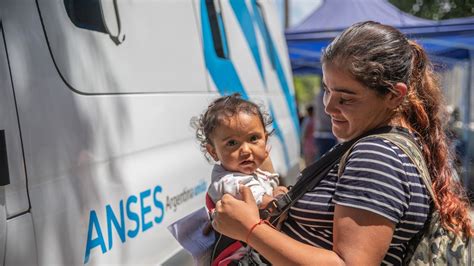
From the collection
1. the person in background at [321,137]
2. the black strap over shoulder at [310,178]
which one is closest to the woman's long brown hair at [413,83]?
the black strap over shoulder at [310,178]

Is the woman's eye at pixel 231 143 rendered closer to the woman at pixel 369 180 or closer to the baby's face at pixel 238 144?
the baby's face at pixel 238 144

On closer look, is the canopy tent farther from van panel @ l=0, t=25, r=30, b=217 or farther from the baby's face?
van panel @ l=0, t=25, r=30, b=217

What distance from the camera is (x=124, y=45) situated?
6.07 feet

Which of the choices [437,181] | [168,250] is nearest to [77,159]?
[168,250]

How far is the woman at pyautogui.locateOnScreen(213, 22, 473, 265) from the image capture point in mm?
1142

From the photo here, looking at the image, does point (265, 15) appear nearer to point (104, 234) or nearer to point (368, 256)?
point (104, 234)

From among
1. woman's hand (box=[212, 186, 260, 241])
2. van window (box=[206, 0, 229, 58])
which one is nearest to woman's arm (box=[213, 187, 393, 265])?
woman's hand (box=[212, 186, 260, 241])

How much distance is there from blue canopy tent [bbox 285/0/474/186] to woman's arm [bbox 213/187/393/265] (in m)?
0.74

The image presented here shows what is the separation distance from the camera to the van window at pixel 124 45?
61.7 inches

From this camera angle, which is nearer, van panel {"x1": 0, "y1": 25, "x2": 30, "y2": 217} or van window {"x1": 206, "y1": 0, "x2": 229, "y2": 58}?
van panel {"x1": 0, "y1": 25, "x2": 30, "y2": 217}

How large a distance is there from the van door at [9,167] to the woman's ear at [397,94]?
1032mm

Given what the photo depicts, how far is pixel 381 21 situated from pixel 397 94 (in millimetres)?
1521

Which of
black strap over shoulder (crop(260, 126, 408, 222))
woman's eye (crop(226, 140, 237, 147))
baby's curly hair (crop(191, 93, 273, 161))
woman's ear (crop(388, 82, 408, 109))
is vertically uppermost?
woman's ear (crop(388, 82, 408, 109))

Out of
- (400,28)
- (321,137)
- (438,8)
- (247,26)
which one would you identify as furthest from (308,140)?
(438,8)
